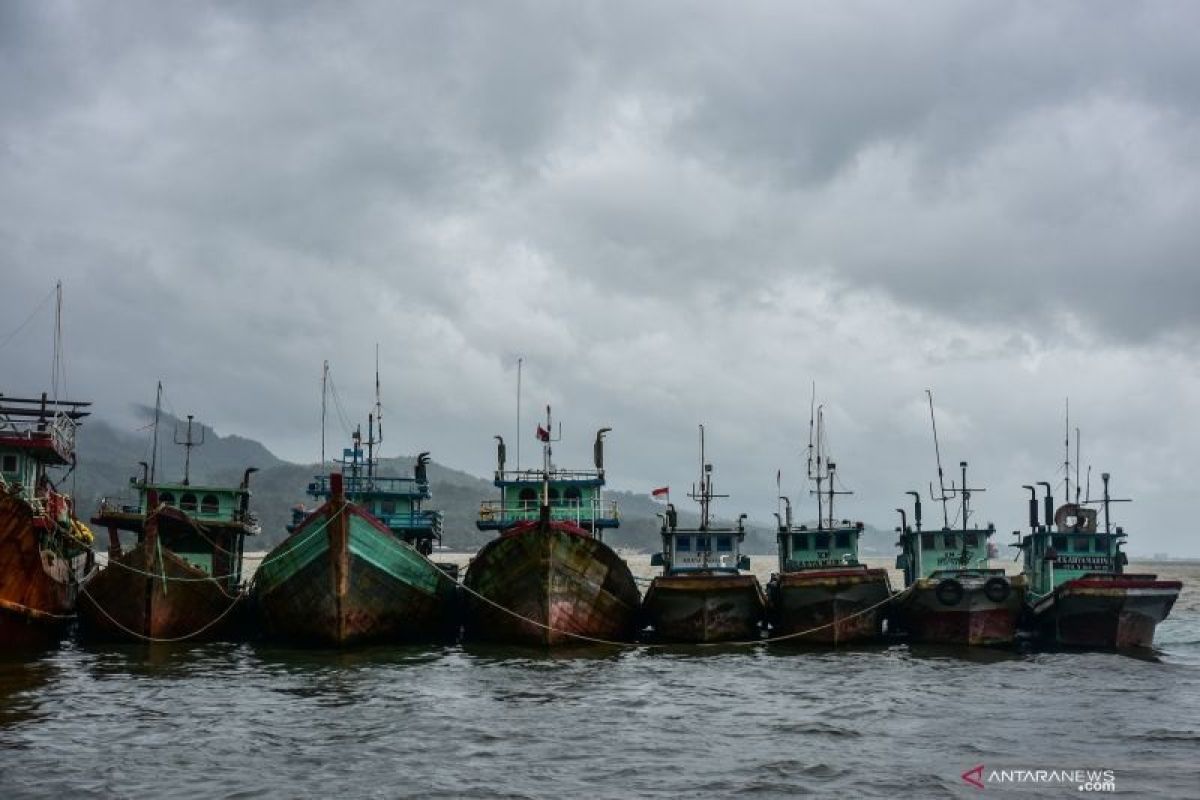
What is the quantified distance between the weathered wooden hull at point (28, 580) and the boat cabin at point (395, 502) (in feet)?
28.7

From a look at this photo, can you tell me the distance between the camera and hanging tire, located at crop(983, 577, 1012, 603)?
3256cm

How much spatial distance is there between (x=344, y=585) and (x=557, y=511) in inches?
451

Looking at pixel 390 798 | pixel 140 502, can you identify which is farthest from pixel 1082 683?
pixel 140 502

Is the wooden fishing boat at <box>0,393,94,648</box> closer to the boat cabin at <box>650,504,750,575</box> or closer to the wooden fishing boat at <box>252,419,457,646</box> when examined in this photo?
the wooden fishing boat at <box>252,419,457,646</box>

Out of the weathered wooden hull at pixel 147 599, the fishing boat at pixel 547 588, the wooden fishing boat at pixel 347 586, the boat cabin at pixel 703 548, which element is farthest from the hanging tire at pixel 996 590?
the weathered wooden hull at pixel 147 599

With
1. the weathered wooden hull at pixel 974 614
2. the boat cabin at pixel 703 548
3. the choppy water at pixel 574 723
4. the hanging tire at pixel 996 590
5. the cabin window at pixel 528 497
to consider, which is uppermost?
the cabin window at pixel 528 497

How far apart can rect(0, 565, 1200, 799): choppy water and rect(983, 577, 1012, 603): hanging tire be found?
2.24 meters

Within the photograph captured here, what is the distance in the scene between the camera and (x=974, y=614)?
3297 cm

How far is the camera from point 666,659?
3030 centimetres

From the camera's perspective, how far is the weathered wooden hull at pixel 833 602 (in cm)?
3278

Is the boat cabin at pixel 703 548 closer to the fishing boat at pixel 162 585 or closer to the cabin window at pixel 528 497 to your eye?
the cabin window at pixel 528 497

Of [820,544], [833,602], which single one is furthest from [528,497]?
[833,602]

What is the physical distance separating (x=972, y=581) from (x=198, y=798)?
26.8m

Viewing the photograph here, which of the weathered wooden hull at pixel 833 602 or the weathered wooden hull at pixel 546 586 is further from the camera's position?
the weathered wooden hull at pixel 833 602
